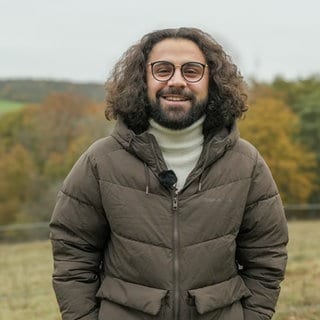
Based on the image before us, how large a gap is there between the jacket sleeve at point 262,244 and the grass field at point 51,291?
2.21 m

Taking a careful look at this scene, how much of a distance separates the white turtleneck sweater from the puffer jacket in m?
0.05

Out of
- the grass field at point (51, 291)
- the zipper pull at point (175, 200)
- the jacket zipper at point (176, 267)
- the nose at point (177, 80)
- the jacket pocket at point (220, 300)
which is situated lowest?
the grass field at point (51, 291)

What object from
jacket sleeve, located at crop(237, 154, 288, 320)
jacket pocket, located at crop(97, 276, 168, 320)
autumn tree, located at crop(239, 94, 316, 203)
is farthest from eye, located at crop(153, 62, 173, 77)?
autumn tree, located at crop(239, 94, 316, 203)

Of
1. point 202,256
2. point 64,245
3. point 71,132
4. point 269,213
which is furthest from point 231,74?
point 71,132

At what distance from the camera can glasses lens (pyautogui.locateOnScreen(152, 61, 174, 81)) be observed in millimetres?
2443

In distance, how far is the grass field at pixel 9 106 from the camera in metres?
47.8

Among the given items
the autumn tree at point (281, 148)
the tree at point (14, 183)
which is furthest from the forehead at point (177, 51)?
the tree at point (14, 183)

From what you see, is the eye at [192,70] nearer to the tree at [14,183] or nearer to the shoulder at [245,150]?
the shoulder at [245,150]

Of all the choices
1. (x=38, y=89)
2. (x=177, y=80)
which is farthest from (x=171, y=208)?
(x=38, y=89)

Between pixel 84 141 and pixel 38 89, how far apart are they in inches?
560

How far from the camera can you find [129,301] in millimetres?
2373

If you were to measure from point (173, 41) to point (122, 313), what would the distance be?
1.03 meters

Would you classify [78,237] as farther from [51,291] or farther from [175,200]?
[51,291]

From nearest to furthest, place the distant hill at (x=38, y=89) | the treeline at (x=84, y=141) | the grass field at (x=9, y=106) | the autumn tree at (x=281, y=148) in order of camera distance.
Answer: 1. the autumn tree at (x=281, y=148)
2. the treeline at (x=84, y=141)
3. the distant hill at (x=38, y=89)
4. the grass field at (x=9, y=106)
